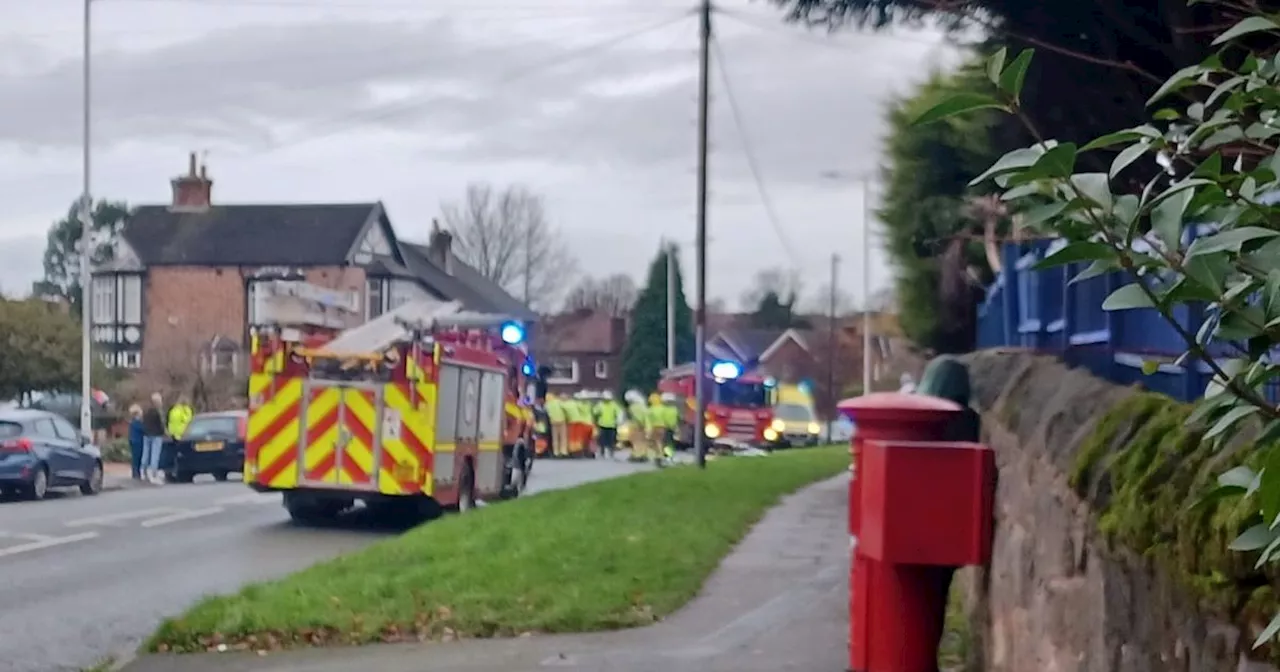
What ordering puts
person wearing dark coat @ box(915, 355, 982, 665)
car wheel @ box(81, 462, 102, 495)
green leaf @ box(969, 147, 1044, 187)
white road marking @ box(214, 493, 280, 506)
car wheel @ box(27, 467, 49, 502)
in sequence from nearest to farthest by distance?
1. green leaf @ box(969, 147, 1044, 187)
2. person wearing dark coat @ box(915, 355, 982, 665)
3. white road marking @ box(214, 493, 280, 506)
4. car wheel @ box(27, 467, 49, 502)
5. car wheel @ box(81, 462, 102, 495)

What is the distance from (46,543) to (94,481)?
9.03 m

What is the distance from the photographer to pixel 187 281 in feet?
200

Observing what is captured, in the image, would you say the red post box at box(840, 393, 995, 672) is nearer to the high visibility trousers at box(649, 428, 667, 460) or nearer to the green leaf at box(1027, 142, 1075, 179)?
the green leaf at box(1027, 142, 1075, 179)

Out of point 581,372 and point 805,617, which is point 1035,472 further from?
point 581,372

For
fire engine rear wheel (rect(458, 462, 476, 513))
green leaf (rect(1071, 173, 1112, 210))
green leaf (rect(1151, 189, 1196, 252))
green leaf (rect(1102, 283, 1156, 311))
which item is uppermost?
green leaf (rect(1071, 173, 1112, 210))

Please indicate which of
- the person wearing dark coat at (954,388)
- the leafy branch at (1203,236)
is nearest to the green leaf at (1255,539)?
the leafy branch at (1203,236)

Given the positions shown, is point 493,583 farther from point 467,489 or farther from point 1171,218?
point 467,489

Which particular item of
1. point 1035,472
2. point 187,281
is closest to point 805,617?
point 1035,472

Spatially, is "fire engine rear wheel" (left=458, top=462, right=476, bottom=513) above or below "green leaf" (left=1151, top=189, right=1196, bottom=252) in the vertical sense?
below

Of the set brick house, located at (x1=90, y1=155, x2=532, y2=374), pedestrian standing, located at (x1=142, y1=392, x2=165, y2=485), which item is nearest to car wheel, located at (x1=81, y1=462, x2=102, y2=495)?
pedestrian standing, located at (x1=142, y1=392, x2=165, y2=485)

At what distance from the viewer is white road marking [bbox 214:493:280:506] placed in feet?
72.3

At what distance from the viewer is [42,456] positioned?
918 inches

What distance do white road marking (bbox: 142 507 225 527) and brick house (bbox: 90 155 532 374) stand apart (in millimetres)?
38649

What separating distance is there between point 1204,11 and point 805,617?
416cm
